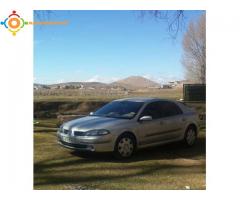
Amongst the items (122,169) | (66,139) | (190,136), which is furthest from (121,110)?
(190,136)

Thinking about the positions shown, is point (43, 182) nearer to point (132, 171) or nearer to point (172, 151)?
point (132, 171)

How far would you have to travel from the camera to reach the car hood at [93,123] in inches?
→ 328

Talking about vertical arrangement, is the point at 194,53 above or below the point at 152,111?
above

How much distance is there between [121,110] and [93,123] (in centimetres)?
86

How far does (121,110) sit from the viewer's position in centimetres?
907

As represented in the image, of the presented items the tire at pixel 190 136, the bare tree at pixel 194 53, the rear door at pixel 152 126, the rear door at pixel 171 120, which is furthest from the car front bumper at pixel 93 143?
the bare tree at pixel 194 53

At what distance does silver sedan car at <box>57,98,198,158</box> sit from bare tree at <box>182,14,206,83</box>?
1824 millimetres

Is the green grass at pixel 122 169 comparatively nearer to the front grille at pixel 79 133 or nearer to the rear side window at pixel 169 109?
the front grille at pixel 79 133

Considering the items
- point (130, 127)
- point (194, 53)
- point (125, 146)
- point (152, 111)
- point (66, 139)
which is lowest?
point (125, 146)

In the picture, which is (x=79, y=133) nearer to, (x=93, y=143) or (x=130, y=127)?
(x=93, y=143)

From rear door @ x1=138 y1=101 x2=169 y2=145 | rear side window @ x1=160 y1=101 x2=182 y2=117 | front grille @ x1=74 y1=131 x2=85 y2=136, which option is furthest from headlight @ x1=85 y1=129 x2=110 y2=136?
rear side window @ x1=160 y1=101 x2=182 y2=117

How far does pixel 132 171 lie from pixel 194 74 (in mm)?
5696

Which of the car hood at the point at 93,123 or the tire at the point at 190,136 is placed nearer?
the car hood at the point at 93,123
